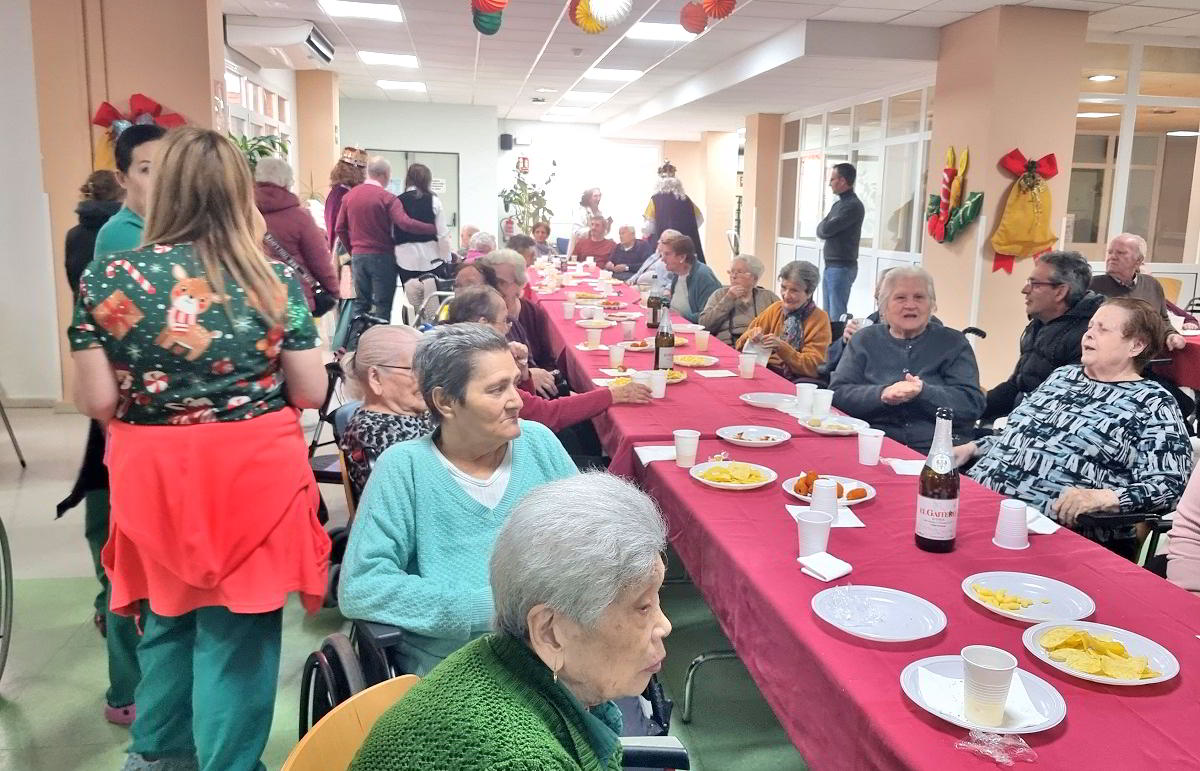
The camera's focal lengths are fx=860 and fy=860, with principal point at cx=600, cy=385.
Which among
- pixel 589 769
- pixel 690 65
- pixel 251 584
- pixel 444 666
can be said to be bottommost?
pixel 251 584

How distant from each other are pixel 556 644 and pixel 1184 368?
3.88 meters

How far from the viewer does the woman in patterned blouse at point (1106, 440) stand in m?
2.45

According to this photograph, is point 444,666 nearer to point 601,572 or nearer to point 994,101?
point 601,572

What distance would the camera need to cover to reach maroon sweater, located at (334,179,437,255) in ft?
22.6

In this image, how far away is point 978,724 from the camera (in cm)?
121

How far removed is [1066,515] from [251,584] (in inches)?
84.3

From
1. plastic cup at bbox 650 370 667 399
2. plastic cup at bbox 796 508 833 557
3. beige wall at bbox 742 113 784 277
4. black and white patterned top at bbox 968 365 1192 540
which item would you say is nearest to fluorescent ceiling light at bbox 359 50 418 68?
beige wall at bbox 742 113 784 277

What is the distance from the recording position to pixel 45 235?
5801 mm

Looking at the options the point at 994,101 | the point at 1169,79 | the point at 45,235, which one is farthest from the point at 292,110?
the point at 1169,79

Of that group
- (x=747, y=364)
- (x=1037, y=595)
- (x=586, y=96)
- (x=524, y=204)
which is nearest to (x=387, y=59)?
(x=586, y=96)

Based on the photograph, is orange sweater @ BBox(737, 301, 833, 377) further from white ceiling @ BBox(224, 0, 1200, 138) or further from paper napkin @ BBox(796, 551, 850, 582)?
white ceiling @ BBox(224, 0, 1200, 138)

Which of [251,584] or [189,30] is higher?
[189,30]

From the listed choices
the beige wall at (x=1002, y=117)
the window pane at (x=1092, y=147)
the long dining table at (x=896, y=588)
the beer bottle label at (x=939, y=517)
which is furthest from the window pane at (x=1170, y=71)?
the beer bottle label at (x=939, y=517)

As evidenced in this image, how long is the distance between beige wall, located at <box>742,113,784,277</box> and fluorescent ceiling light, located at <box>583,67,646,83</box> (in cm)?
234
